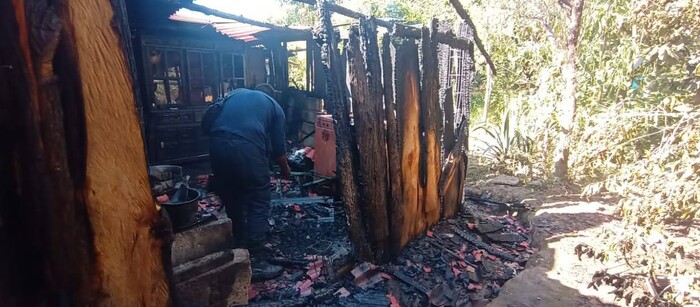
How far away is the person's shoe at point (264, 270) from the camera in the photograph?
3.43 metres

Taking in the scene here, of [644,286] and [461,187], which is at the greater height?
[461,187]

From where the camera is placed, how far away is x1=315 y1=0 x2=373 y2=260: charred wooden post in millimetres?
3092

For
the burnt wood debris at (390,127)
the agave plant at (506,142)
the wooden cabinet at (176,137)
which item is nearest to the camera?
the burnt wood debris at (390,127)

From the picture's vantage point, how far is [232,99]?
3863 millimetres

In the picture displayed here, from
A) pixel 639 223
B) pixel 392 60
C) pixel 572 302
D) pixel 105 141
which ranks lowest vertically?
pixel 572 302

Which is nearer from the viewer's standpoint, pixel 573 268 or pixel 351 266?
pixel 351 266

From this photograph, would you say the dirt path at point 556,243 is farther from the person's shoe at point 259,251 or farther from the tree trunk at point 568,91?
the person's shoe at point 259,251

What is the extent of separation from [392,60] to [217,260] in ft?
7.64

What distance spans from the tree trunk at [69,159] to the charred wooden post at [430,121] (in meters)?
3.00

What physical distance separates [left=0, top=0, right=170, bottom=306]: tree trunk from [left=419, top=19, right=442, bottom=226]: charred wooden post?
2996 mm

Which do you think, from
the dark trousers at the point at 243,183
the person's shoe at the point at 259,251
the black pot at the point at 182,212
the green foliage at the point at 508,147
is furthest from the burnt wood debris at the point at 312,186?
the green foliage at the point at 508,147

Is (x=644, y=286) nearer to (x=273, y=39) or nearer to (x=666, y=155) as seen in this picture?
(x=666, y=155)

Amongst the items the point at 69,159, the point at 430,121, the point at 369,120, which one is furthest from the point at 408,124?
the point at 69,159

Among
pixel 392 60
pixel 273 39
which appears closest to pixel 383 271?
pixel 392 60
